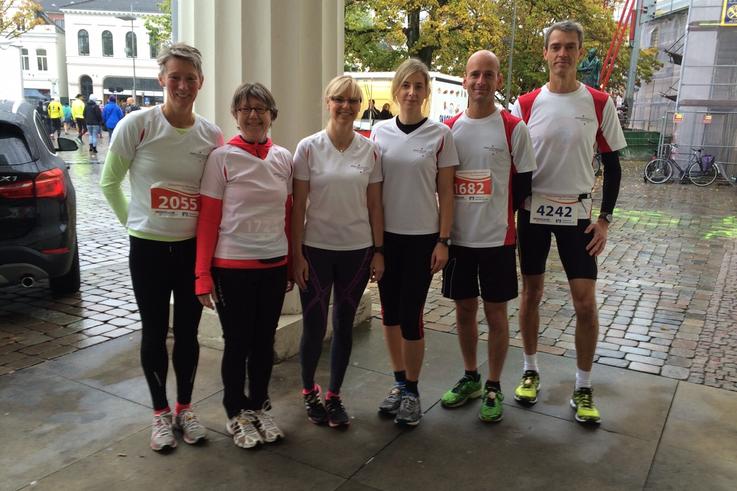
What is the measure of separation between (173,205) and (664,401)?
3.15 metres

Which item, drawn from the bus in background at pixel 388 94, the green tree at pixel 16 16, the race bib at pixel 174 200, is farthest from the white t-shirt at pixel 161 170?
the green tree at pixel 16 16

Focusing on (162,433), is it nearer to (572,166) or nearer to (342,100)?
(342,100)

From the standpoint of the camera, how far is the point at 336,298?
354 centimetres

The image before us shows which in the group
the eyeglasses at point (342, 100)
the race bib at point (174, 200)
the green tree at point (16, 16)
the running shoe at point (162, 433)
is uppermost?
the green tree at point (16, 16)

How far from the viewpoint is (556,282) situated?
7.15 meters

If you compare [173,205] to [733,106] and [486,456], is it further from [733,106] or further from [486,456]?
[733,106]

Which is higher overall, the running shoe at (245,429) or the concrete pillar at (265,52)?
the concrete pillar at (265,52)

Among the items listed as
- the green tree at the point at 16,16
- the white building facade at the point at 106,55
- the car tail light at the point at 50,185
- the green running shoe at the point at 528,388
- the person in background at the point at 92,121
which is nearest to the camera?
the green running shoe at the point at 528,388

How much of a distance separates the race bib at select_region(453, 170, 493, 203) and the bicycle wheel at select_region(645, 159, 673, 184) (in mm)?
17191

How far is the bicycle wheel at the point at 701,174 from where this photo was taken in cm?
1898

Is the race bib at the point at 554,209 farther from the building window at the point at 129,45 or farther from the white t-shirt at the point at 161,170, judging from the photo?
the building window at the point at 129,45

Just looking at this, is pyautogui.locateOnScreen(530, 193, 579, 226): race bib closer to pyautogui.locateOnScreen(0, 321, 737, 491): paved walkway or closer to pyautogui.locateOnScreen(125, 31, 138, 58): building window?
pyautogui.locateOnScreen(0, 321, 737, 491): paved walkway

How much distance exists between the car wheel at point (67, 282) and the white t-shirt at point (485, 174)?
13.6 feet

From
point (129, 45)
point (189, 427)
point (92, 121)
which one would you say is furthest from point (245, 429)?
point (129, 45)
